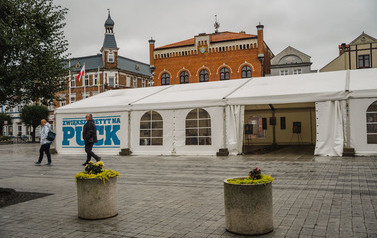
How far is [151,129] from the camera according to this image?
595 inches

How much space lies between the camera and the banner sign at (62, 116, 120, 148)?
1568cm

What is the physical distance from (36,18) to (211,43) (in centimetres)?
3244

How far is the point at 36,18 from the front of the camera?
22.5 ft

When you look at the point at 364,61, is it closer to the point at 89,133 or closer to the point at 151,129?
the point at 151,129

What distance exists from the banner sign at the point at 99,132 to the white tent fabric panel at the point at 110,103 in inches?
18.0

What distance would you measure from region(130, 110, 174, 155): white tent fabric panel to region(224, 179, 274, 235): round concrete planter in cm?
1090

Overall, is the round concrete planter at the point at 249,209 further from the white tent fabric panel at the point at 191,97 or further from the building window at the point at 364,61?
the building window at the point at 364,61

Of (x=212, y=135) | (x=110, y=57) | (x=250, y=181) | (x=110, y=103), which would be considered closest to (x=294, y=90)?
(x=212, y=135)

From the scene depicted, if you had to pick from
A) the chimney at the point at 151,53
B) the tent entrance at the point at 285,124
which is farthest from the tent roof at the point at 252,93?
the chimney at the point at 151,53

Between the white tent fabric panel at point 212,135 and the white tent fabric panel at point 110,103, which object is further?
the white tent fabric panel at point 110,103

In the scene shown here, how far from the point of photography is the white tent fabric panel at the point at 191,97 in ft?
45.9

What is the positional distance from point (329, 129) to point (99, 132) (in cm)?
1056

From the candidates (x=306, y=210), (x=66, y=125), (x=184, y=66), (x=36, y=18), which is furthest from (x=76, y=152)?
(x=184, y=66)

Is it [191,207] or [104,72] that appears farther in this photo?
[104,72]
